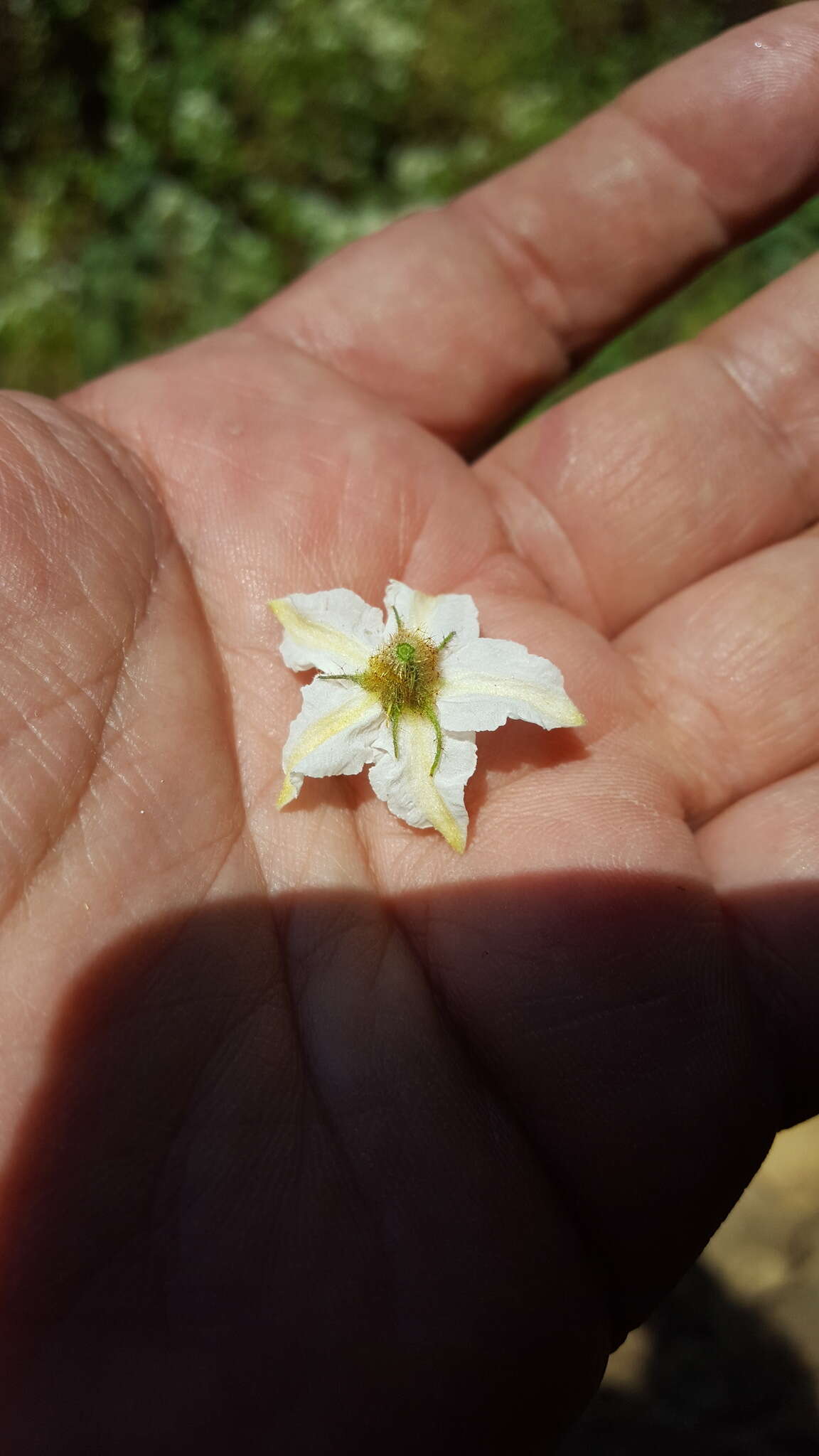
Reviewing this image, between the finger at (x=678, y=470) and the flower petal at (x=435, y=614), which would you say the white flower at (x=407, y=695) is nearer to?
the flower petal at (x=435, y=614)

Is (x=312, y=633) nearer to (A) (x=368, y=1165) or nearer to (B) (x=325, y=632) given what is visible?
(B) (x=325, y=632)

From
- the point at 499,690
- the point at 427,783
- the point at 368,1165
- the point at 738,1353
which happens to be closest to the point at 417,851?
the point at 427,783

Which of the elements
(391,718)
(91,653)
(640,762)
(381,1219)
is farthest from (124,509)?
(381,1219)

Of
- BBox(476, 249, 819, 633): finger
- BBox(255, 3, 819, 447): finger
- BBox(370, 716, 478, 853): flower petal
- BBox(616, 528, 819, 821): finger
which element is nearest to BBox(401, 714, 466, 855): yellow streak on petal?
BBox(370, 716, 478, 853): flower petal

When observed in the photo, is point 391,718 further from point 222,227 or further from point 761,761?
point 222,227

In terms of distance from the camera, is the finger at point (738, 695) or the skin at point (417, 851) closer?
the skin at point (417, 851)

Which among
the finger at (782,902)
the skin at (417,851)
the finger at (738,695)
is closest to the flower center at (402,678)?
the skin at (417,851)
